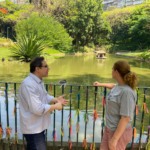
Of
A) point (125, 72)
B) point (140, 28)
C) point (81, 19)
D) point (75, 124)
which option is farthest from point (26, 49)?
point (140, 28)

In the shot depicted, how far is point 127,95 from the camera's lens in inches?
81.0

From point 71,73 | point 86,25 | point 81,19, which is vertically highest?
point 81,19

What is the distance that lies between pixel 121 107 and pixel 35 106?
69 centimetres

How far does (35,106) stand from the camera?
213cm

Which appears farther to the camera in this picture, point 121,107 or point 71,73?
point 71,73

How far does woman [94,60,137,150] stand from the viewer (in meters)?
2.06

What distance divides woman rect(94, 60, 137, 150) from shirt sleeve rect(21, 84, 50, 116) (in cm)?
55

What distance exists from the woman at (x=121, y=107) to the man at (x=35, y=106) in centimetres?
45

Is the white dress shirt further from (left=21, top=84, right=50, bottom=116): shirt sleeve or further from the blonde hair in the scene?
the blonde hair

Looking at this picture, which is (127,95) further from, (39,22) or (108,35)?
(108,35)

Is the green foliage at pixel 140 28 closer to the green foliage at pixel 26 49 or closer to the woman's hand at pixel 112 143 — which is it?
the green foliage at pixel 26 49

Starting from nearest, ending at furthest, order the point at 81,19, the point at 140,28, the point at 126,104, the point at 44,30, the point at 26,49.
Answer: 1. the point at 126,104
2. the point at 26,49
3. the point at 44,30
4. the point at 140,28
5. the point at 81,19

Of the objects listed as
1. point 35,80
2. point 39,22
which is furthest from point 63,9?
point 35,80

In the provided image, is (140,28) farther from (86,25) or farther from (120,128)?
(120,128)
